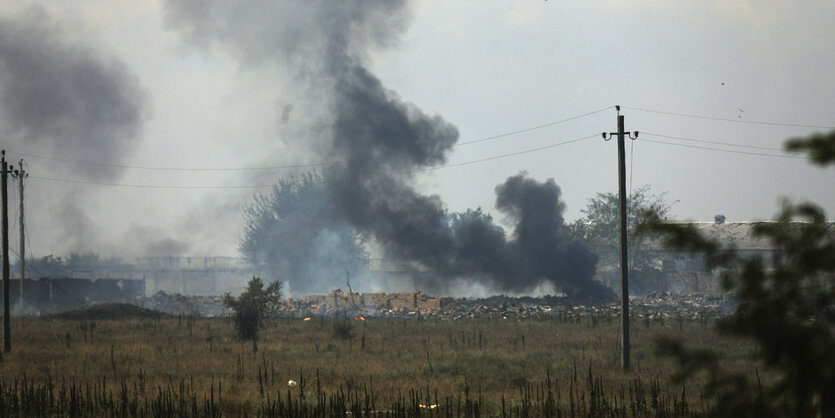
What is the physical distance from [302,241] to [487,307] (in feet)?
129

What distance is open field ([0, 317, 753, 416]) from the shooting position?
51.9 ft

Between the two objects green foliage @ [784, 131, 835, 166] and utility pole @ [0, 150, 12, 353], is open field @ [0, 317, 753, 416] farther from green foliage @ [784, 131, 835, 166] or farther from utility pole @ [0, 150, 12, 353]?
green foliage @ [784, 131, 835, 166]

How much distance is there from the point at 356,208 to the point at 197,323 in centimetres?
3340

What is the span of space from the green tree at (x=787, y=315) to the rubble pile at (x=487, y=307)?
1632 inches

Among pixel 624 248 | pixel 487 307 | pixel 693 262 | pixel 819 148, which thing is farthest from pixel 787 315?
pixel 693 262

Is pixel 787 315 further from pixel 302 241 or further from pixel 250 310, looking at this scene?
pixel 302 241

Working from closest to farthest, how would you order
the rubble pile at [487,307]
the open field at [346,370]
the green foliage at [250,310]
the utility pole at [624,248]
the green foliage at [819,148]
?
1. the green foliage at [819,148]
2. the open field at [346,370]
3. the utility pole at [624,248]
4. the green foliage at [250,310]
5. the rubble pile at [487,307]

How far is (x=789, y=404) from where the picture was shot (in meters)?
3.88

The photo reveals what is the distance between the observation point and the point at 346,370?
2350 cm

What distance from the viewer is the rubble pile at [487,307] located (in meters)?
48.9

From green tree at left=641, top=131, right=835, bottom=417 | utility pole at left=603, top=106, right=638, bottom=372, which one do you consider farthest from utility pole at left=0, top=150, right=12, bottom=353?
green tree at left=641, top=131, right=835, bottom=417

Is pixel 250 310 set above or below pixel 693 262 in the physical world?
below

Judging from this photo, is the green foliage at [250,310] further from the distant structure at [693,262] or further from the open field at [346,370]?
the distant structure at [693,262]

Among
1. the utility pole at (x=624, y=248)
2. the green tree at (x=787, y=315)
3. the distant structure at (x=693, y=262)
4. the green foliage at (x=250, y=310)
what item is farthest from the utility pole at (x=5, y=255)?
the distant structure at (x=693, y=262)
